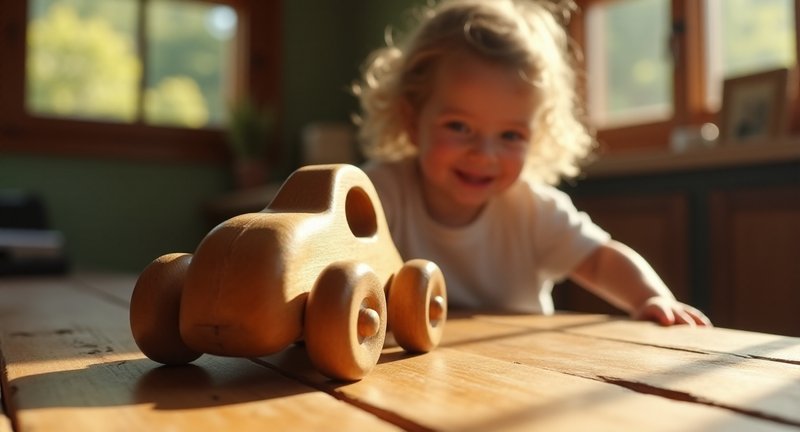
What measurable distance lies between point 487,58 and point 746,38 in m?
1.47

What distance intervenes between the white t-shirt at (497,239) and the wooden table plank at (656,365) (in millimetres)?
478

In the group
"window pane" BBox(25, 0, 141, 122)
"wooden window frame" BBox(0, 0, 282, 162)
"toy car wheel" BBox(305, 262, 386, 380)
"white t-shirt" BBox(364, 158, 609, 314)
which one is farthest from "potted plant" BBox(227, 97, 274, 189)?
"toy car wheel" BBox(305, 262, 386, 380)

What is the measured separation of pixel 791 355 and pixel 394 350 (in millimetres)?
292

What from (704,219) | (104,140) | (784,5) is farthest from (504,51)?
(104,140)

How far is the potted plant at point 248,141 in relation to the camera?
3.10 m

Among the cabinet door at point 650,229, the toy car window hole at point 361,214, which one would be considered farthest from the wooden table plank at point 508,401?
the cabinet door at point 650,229

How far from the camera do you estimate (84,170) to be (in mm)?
3025

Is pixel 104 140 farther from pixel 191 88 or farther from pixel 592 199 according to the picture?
pixel 592 199

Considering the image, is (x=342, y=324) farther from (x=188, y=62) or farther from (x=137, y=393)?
(x=188, y=62)

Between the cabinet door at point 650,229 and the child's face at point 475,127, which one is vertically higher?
the child's face at point 475,127

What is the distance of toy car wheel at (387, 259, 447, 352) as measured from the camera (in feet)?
1.73

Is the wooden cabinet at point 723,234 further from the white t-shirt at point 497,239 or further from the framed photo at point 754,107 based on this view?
the white t-shirt at point 497,239

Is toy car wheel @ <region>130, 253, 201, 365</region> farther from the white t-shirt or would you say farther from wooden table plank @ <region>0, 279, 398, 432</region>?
the white t-shirt

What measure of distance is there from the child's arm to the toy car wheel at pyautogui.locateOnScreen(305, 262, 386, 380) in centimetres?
43
